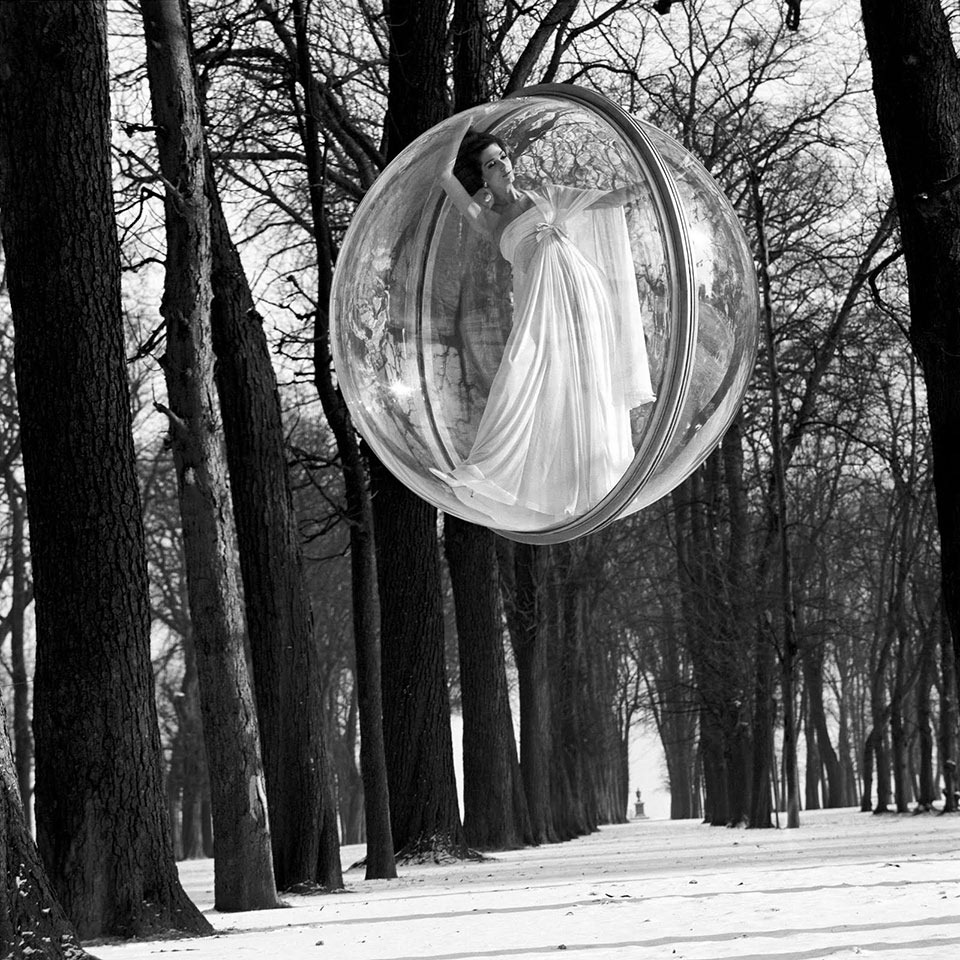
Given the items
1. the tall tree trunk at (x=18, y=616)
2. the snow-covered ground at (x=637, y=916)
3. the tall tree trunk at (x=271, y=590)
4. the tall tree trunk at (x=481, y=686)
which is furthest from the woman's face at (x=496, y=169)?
the tall tree trunk at (x=18, y=616)

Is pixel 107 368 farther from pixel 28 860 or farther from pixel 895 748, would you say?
pixel 895 748

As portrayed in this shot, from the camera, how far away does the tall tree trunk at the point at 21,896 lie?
20.3 feet

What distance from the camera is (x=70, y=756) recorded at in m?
9.02

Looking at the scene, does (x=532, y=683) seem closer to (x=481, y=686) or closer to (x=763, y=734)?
(x=763, y=734)

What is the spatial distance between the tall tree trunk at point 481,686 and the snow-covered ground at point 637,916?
5.29 metres

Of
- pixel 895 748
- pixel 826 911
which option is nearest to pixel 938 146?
pixel 826 911

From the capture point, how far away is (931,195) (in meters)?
6.61

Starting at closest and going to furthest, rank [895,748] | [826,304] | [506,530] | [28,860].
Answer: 1. [506,530]
2. [28,860]
3. [826,304]
4. [895,748]

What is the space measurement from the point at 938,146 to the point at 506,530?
3114mm

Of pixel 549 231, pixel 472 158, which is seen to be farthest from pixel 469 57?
pixel 549 231

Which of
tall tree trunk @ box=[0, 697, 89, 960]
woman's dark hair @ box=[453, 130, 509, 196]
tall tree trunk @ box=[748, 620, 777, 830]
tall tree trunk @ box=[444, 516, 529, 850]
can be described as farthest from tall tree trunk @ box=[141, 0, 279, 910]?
tall tree trunk @ box=[748, 620, 777, 830]

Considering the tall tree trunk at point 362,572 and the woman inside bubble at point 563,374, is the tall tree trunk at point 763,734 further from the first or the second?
the woman inside bubble at point 563,374

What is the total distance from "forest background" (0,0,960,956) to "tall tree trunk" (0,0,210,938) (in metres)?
0.02

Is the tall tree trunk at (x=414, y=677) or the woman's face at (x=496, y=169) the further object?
the tall tree trunk at (x=414, y=677)
